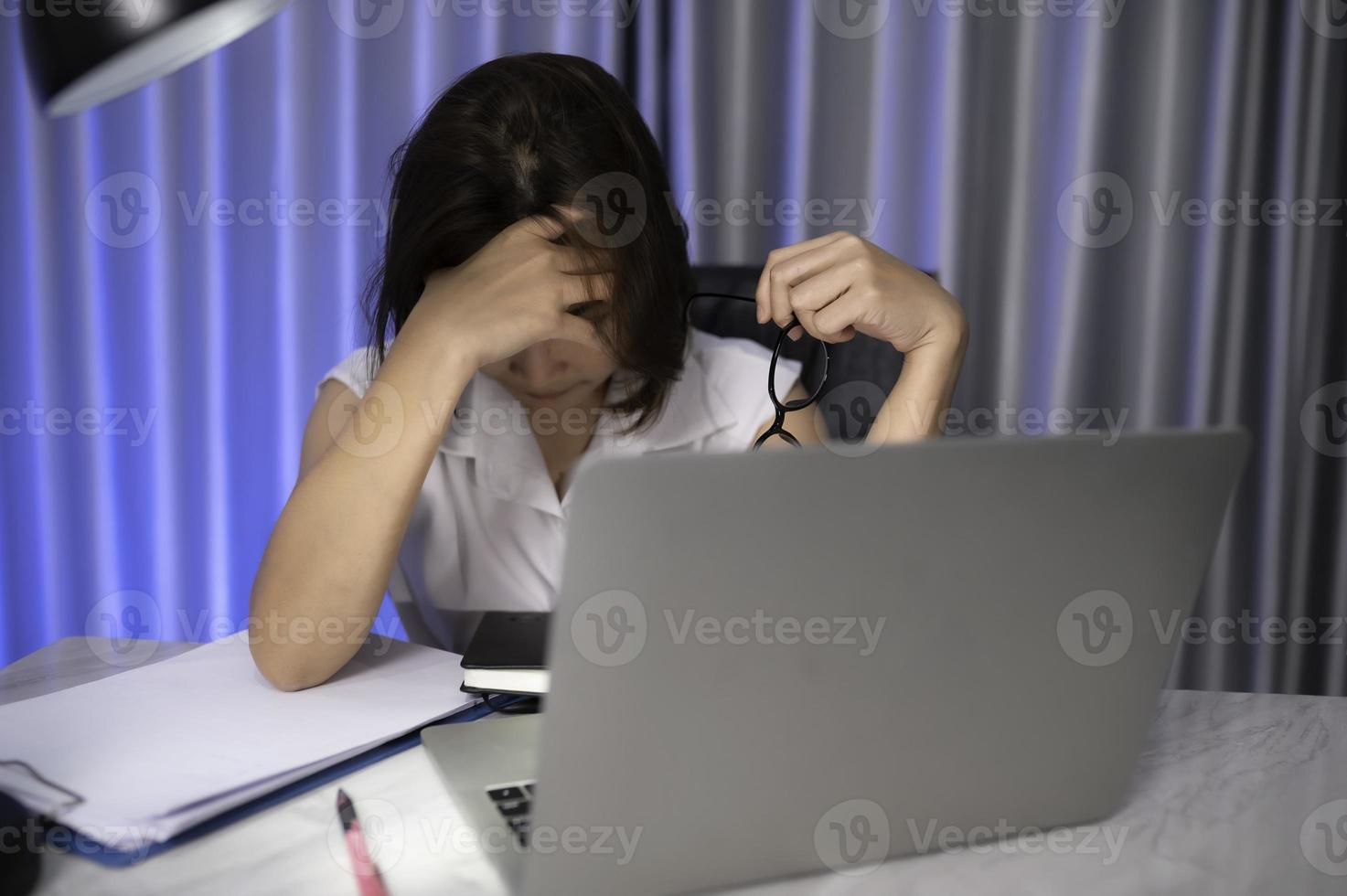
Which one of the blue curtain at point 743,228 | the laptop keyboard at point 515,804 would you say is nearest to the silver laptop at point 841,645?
the laptop keyboard at point 515,804

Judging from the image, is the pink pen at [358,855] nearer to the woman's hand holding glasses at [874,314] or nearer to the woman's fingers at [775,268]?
the woman's hand holding glasses at [874,314]

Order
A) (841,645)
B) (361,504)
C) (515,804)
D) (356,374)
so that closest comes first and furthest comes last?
(841,645)
(515,804)
(361,504)
(356,374)

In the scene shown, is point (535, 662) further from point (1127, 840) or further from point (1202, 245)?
point (1202, 245)

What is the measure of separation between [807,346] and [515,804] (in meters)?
0.94

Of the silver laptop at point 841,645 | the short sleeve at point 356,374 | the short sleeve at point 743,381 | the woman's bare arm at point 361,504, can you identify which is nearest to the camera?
the silver laptop at point 841,645

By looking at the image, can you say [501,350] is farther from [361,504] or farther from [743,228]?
[743,228]

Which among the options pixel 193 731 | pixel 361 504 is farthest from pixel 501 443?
pixel 193 731

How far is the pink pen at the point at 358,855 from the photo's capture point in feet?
1.64

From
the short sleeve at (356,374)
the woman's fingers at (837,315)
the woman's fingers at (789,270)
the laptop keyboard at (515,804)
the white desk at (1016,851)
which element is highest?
the woman's fingers at (789,270)

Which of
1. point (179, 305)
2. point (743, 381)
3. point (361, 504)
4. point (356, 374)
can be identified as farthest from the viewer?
point (179, 305)

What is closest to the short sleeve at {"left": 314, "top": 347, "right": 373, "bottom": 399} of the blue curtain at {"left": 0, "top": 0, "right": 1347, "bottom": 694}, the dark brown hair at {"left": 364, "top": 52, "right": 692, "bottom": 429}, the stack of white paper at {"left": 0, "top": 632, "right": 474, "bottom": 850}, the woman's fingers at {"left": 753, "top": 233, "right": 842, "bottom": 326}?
the dark brown hair at {"left": 364, "top": 52, "right": 692, "bottom": 429}

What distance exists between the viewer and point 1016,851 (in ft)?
1.80

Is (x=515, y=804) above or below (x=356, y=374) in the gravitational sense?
below

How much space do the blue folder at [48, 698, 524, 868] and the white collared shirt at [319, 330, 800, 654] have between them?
480 mm
